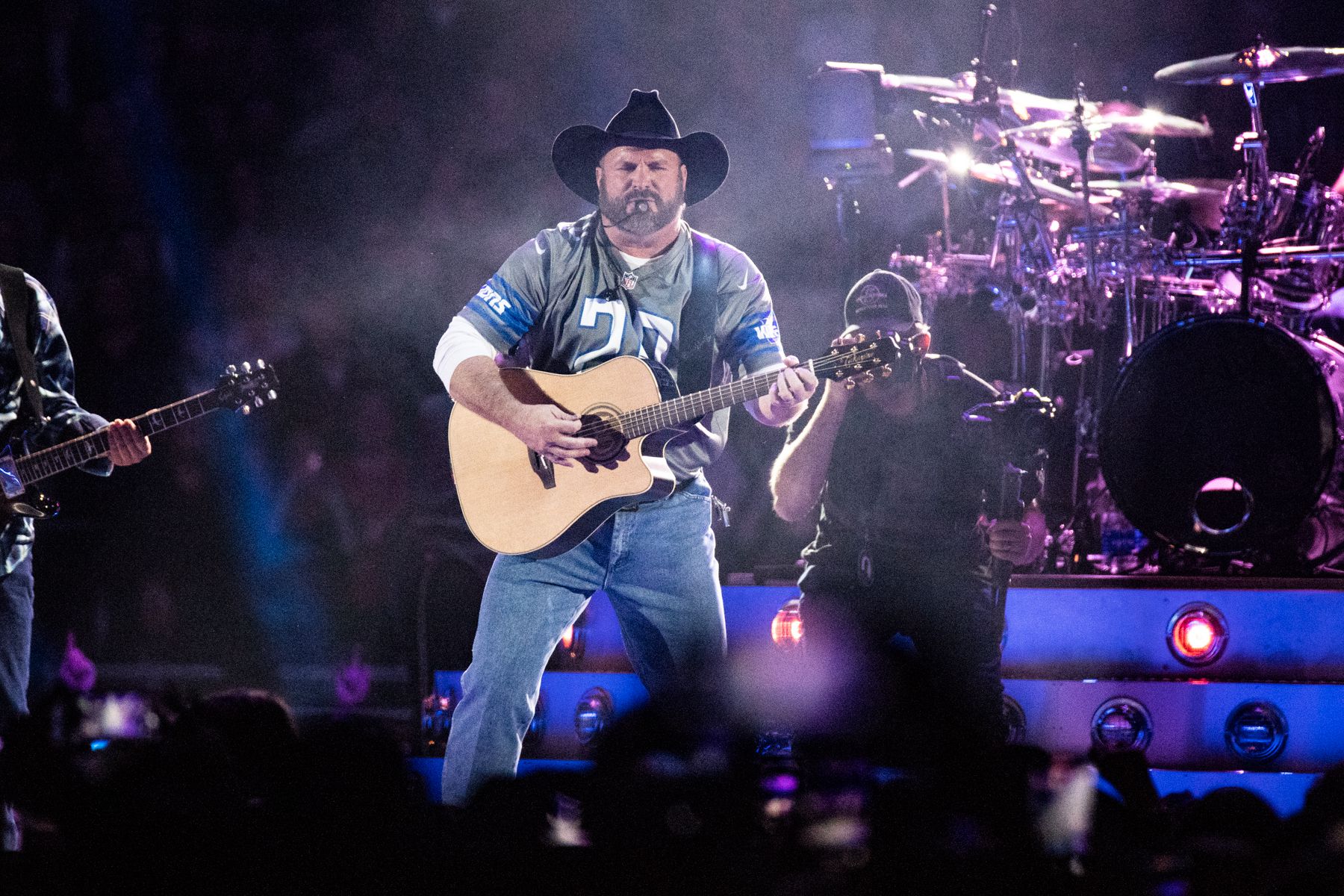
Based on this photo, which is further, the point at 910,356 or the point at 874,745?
the point at 910,356

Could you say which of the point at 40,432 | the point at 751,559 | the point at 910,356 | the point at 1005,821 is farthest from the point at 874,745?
the point at 751,559

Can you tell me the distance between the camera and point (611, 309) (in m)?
3.57

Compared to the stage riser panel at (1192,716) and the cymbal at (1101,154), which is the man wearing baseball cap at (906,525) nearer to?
the stage riser panel at (1192,716)

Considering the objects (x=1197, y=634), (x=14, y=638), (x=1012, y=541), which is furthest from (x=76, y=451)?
(x=1197, y=634)

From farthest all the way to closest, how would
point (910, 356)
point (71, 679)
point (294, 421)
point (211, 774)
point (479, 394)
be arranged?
point (294, 421) → point (71, 679) → point (910, 356) → point (479, 394) → point (211, 774)

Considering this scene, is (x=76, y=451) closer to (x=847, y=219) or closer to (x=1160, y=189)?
(x=847, y=219)

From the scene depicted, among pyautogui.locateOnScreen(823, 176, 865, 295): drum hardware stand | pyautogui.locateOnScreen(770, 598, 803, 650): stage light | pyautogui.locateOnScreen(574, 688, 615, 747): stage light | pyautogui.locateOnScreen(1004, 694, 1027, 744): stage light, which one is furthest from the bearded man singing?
pyautogui.locateOnScreen(823, 176, 865, 295): drum hardware stand

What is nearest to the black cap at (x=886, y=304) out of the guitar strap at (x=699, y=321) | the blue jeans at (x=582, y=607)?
the guitar strap at (x=699, y=321)

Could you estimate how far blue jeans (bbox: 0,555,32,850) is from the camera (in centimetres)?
358

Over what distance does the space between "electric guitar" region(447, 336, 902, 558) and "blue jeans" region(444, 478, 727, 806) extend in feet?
0.23

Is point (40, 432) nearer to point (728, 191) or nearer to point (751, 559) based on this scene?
point (751, 559)

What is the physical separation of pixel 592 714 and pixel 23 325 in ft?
8.03

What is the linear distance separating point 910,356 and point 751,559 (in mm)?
2291

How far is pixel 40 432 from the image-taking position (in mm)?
3992
